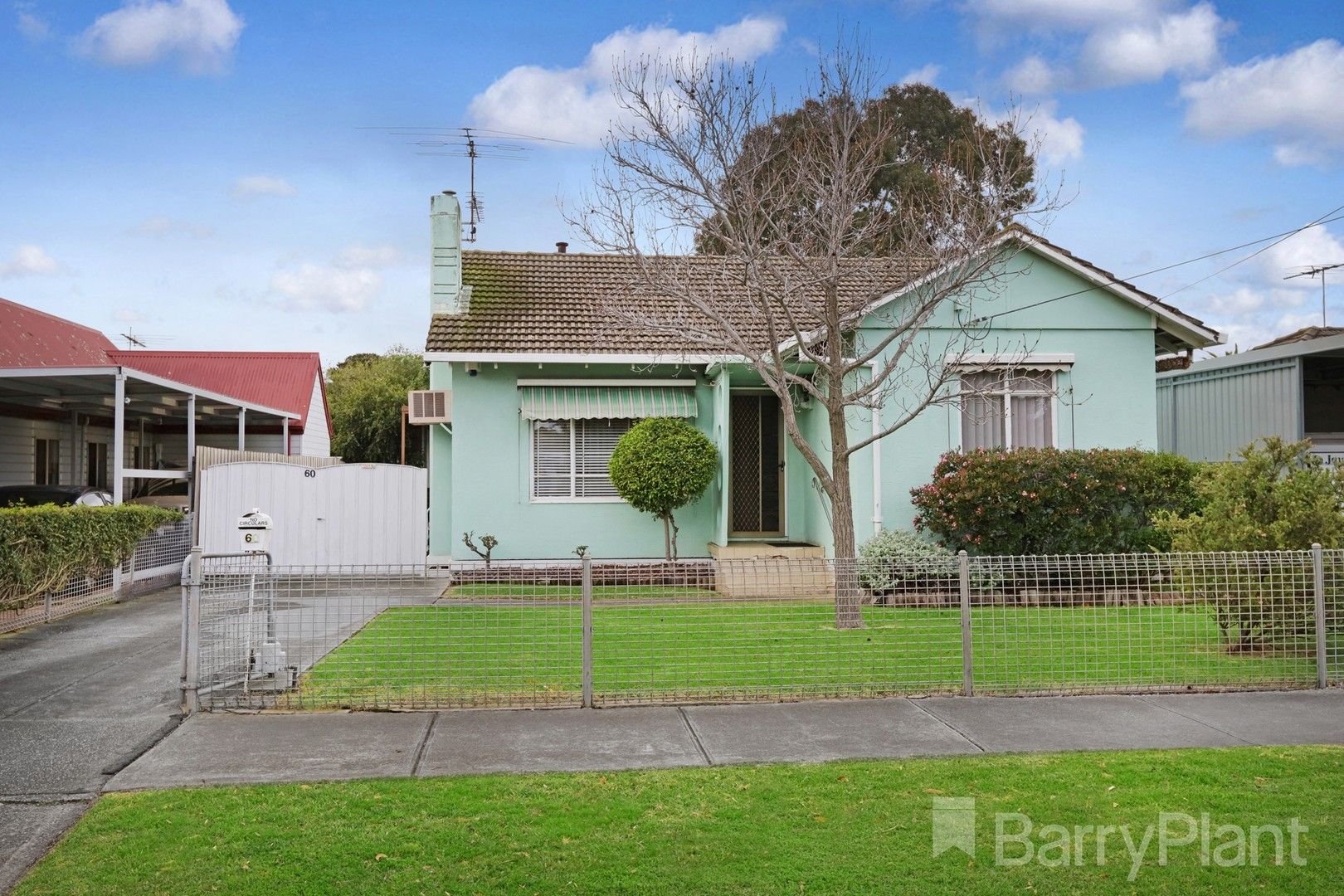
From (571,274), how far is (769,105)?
726 cm

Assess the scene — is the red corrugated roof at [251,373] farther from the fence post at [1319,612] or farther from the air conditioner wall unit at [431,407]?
the fence post at [1319,612]

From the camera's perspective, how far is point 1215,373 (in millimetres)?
19344

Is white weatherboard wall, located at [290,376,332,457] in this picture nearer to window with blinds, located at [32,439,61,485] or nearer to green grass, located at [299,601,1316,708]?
window with blinds, located at [32,439,61,485]

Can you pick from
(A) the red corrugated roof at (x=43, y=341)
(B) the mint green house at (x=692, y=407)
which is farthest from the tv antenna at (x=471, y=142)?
(A) the red corrugated roof at (x=43, y=341)

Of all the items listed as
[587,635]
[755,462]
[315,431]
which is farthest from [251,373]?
[587,635]

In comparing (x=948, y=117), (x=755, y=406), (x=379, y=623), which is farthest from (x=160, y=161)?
(x=948, y=117)

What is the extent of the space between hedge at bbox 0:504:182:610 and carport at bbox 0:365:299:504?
1.54 metres

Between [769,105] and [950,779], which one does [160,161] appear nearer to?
[769,105]

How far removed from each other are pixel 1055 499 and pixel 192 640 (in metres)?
10.2

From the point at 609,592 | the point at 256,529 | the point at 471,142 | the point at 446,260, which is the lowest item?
the point at 609,592

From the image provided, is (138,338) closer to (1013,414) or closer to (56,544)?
(56,544)

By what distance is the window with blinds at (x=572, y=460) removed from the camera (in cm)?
A: 1656

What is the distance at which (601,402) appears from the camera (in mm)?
16375

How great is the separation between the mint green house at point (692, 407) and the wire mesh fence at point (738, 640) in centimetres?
570
